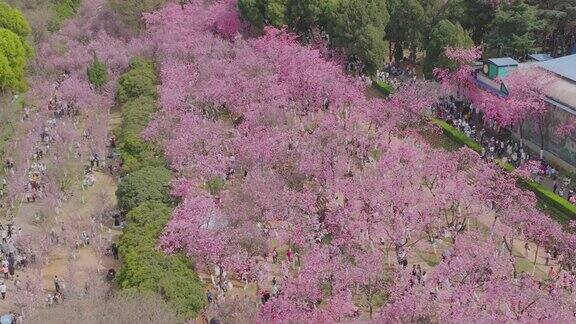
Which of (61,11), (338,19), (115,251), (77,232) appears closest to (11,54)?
(61,11)

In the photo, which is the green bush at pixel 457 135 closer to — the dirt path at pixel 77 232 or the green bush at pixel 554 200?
the green bush at pixel 554 200

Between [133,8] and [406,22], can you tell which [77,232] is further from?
[133,8]

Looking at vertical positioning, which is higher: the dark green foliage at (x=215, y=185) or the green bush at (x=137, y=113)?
the dark green foliage at (x=215, y=185)

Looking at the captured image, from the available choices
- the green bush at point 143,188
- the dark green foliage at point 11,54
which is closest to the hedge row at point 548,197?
the green bush at point 143,188

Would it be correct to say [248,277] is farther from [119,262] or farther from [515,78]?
[515,78]

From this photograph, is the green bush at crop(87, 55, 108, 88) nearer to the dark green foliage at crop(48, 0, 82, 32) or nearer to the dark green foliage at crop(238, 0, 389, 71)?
the dark green foliage at crop(238, 0, 389, 71)

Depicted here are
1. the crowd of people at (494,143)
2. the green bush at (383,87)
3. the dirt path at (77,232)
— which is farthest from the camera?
the green bush at (383,87)
